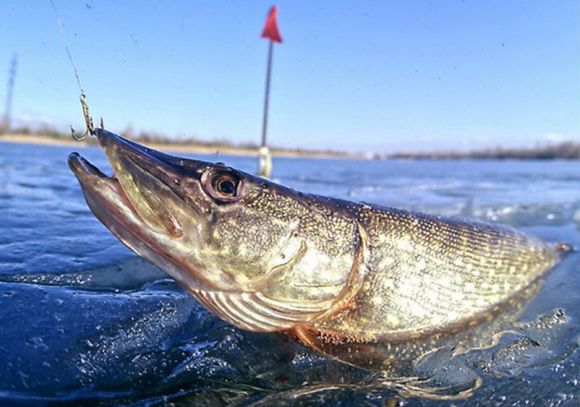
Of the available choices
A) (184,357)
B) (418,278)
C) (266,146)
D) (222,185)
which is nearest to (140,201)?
(222,185)

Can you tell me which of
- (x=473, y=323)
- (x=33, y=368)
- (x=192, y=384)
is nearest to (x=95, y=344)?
(x=33, y=368)

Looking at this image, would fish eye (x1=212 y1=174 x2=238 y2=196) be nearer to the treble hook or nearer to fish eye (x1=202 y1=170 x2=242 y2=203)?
fish eye (x1=202 y1=170 x2=242 y2=203)

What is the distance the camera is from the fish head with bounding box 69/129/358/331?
2006 mm

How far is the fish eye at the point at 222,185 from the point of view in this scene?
85.0 inches

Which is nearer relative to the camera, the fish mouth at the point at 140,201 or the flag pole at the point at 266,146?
the fish mouth at the point at 140,201

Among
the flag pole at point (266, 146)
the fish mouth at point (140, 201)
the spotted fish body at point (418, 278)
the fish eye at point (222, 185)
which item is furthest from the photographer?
the flag pole at point (266, 146)

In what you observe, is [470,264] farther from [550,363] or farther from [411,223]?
[550,363]

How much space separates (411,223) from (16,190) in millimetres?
6990

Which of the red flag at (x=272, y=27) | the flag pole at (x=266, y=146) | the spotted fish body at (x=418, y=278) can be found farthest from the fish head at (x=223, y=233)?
the red flag at (x=272, y=27)

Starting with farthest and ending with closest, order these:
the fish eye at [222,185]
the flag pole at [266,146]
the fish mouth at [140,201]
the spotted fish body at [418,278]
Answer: the flag pole at [266,146] < the spotted fish body at [418,278] < the fish eye at [222,185] < the fish mouth at [140,201]

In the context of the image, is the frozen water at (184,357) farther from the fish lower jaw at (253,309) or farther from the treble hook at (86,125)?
the treble hook at (86,125)

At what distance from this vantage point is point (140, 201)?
2.00 m

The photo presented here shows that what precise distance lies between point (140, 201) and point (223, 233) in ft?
1.27

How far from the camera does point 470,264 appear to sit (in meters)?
2.98
